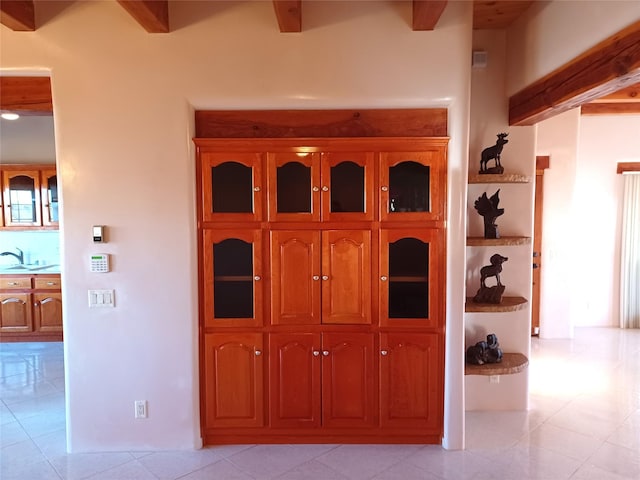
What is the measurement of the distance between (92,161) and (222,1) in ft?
4.42

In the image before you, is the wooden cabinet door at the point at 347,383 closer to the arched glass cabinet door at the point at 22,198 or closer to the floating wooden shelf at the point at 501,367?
the floating wooden shelf at the point at 501,367

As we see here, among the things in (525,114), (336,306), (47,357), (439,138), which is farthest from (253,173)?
(47,357)

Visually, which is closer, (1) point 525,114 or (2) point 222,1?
(2) point 222,1

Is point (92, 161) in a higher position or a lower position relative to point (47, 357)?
higher

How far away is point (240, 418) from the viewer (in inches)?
106

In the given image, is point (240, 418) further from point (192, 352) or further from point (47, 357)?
point (47, 357)

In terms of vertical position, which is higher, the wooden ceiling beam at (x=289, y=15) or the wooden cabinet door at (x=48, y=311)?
the wooden ceiling beam at (x=289, y=15)

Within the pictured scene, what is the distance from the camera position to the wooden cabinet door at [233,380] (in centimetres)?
268

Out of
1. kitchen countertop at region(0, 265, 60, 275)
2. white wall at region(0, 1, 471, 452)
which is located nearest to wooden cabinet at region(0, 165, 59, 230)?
kitchen countertop at region(0, 265, 60, 275)

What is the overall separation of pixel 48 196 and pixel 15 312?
1.50 metres

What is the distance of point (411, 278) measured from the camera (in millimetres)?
2643

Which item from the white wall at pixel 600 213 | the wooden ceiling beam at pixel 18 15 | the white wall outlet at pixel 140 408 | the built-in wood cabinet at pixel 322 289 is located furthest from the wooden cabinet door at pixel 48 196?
the white wall at pixel 600 213

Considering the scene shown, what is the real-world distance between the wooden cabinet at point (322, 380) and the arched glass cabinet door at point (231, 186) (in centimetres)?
89

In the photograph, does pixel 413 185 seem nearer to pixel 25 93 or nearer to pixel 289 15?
pixel 289 15
